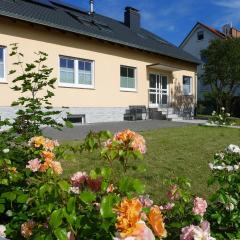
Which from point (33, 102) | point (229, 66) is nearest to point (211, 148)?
point (33, 102)

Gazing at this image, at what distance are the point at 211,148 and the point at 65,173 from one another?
5111 mm

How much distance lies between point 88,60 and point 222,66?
1283 cm

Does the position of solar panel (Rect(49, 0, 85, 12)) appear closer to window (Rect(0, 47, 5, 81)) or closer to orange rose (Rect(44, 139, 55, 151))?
window (Rect(0, 47, 5, 81))

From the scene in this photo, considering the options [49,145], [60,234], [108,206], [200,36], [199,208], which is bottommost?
[199,208]

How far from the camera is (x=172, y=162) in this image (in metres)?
8.29

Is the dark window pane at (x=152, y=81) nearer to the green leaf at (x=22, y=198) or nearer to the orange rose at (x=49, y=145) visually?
the orange rose at (x=49, y=145)

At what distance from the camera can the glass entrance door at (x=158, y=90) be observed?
23516mm

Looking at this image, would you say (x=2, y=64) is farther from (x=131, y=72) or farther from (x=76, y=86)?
(x=131, y=72)

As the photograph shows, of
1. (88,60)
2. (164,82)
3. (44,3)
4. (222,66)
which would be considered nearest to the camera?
(88,60)

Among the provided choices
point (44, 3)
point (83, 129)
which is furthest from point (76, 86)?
point (44, 3)

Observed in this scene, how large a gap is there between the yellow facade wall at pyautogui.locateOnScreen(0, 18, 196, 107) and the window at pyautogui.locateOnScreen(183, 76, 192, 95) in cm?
288

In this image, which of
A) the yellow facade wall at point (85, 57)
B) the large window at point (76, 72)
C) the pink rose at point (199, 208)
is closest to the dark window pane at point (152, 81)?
the yellow facade wall at point (85, 57)

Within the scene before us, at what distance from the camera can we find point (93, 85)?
19.2m

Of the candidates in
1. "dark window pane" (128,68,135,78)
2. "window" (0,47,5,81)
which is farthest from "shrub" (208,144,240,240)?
"dark window pane" (128,68,135,78)
